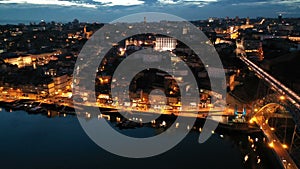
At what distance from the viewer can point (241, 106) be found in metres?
5.76

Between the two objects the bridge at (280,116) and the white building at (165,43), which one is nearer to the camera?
the bridge at (280,116)

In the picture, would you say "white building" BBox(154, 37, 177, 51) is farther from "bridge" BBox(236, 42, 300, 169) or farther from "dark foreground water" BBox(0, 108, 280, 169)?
"dark foreground water" BBox(0, 108, 280, 169)

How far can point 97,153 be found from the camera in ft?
15.2

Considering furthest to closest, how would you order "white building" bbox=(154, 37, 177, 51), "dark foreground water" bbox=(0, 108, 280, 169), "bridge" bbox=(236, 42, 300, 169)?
"white building" bbox=(154, 37, 177, 51)
"dark foreground water" bbox=(0, 108, 280, 169)
"bridge" bbox=(236, 42, 300, 169)

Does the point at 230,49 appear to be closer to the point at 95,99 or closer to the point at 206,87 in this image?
the point at 206,87

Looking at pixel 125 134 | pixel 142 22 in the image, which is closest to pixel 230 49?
pixel 125 134

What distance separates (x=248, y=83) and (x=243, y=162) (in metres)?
2.75

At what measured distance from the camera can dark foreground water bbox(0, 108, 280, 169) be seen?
423cm

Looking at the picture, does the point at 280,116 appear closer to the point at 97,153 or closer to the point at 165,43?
the point at 97,153

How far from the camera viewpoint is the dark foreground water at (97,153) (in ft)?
13.9

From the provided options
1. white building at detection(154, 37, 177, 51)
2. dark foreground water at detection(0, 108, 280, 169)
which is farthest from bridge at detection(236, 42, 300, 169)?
white building at detection(154, 37, 177, 51)

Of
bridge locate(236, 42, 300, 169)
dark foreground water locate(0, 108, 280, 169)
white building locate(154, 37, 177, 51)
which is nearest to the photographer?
bridge locate(236, 42, 300, 169)

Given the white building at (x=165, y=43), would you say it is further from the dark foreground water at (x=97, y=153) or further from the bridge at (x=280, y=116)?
the dark foreground water at (x=97, y=153)

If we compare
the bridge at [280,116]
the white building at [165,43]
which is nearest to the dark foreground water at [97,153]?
the bridge at [280,116]
